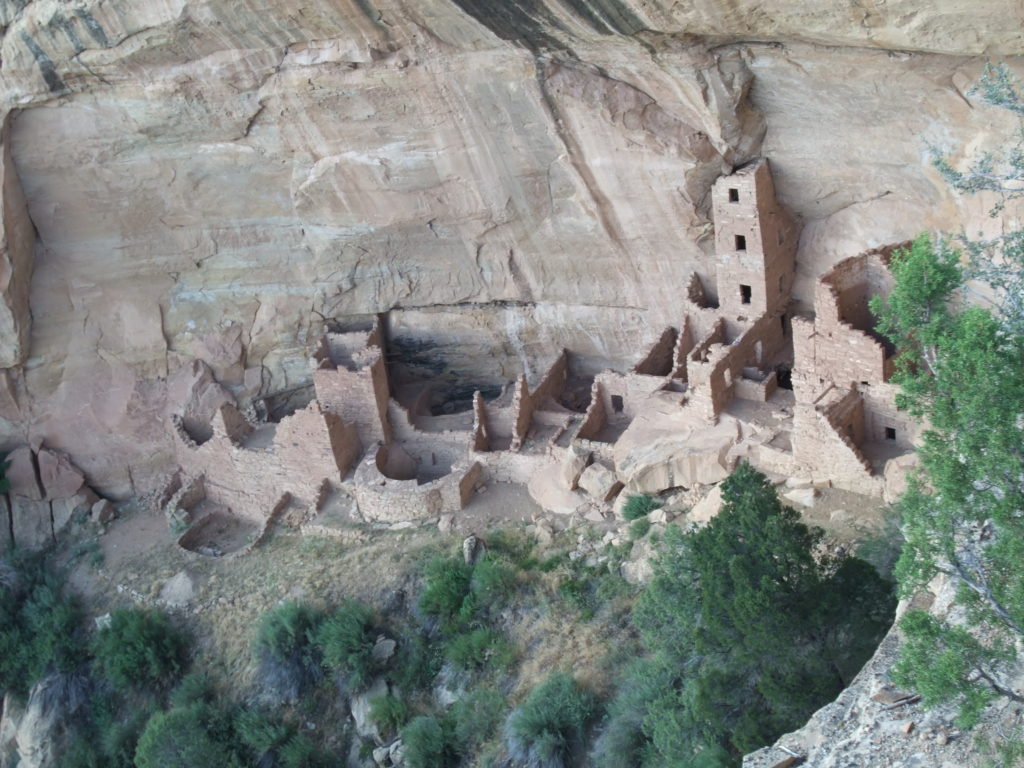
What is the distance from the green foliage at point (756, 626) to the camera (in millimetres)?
10578

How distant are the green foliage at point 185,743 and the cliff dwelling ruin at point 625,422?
2.87m

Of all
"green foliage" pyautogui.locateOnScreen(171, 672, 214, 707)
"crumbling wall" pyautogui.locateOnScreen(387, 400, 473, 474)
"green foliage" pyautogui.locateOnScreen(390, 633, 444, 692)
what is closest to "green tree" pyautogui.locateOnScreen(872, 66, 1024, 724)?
"green foliage" pyautogui.locateOnScreen(390, 633, 444, 692)

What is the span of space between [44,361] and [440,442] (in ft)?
22.0

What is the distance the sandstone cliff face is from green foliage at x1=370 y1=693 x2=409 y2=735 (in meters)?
6.15

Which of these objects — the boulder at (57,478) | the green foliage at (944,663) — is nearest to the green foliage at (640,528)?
the green foliage at (944,663)

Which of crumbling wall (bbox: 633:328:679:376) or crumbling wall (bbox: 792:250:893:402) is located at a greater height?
crumbling wall (bbox: 792:250:893:402)

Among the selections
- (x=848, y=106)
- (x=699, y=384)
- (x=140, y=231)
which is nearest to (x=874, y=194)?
(x=848, y=106)

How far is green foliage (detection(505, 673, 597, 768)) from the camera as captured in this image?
12.9 metres

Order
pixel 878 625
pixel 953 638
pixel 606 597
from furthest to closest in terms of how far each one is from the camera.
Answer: pixel 606 597, pixel 878 625, pixel 953 638

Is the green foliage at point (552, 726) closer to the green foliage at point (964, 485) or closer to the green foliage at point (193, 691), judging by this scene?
the green foliage at point (193, 691)

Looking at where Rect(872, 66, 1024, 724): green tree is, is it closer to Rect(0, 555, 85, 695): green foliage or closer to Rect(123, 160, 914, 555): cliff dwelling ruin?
Rect(123, 160, 914, 555): cliff dwelling ruin

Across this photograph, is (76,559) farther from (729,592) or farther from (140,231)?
(729,592)

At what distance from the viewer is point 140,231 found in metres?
17.9

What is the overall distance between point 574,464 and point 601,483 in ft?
1.62
